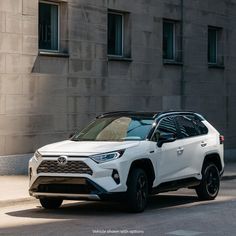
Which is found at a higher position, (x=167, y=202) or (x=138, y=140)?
(x=138, y=140)

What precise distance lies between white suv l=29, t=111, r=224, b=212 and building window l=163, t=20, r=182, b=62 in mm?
10834

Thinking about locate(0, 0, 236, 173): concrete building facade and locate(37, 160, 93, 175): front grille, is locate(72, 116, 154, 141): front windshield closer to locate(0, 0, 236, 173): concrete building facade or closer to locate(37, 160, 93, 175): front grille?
locate(37, 160, 93, 175): front grille

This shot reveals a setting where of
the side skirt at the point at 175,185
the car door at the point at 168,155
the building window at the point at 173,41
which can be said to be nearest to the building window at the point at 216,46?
the building window at the point at 173,41

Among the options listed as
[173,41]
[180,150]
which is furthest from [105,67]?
[180,150]

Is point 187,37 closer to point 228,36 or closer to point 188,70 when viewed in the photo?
point 188,70

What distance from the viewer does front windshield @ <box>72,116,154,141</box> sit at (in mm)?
11711

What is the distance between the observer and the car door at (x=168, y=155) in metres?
11.7

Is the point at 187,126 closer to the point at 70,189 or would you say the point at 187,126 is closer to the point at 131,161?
the point at 131,161

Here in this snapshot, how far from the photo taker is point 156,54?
75.0 ft

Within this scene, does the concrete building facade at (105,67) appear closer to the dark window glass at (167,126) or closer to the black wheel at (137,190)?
the dark window glass at (167,126)

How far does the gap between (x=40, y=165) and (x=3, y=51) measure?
702cm

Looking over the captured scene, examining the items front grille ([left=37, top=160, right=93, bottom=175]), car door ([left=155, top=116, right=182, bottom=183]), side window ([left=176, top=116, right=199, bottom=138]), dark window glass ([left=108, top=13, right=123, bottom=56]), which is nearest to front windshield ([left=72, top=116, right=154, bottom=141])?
car door ([left=155, top=116, right=182, bottom=183])

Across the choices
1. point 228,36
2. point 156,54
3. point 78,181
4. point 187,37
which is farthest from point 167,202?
point 228,36

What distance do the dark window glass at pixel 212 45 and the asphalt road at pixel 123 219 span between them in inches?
541
